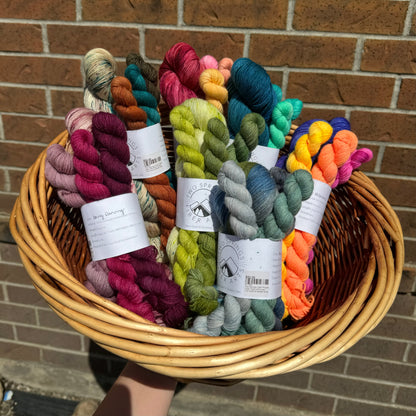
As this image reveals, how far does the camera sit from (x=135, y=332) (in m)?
0.49

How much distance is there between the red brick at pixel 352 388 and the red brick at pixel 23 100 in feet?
4.05

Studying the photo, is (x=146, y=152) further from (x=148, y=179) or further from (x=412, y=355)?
(x=412, y=355)

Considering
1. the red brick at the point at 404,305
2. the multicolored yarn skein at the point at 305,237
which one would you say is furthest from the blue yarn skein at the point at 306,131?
the red brick at the point at 404,305

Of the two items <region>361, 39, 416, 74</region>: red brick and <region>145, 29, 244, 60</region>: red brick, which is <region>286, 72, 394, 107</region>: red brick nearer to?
<region>361, 39, 416, 74</region>: red brick

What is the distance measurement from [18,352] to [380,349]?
4.29ft

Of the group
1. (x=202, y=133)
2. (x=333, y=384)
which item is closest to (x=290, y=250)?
(x=202, y=133)

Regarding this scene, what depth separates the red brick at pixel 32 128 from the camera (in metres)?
1.06

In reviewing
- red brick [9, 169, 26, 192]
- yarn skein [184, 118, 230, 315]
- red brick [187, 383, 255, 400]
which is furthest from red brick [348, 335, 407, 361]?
red brick [9, 169, 26, 192]

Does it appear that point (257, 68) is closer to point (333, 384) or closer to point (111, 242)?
point (111, 242)

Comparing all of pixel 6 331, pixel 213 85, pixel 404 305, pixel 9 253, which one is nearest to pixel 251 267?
pixel 213 85

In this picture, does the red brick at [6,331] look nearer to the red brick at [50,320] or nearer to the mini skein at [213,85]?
the red brick at [50,320]

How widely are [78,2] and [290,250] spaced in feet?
2.69

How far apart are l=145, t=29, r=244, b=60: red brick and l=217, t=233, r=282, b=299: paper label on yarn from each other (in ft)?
1.74

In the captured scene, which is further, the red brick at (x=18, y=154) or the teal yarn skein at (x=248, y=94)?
the red brick at (x=18, y=154)
